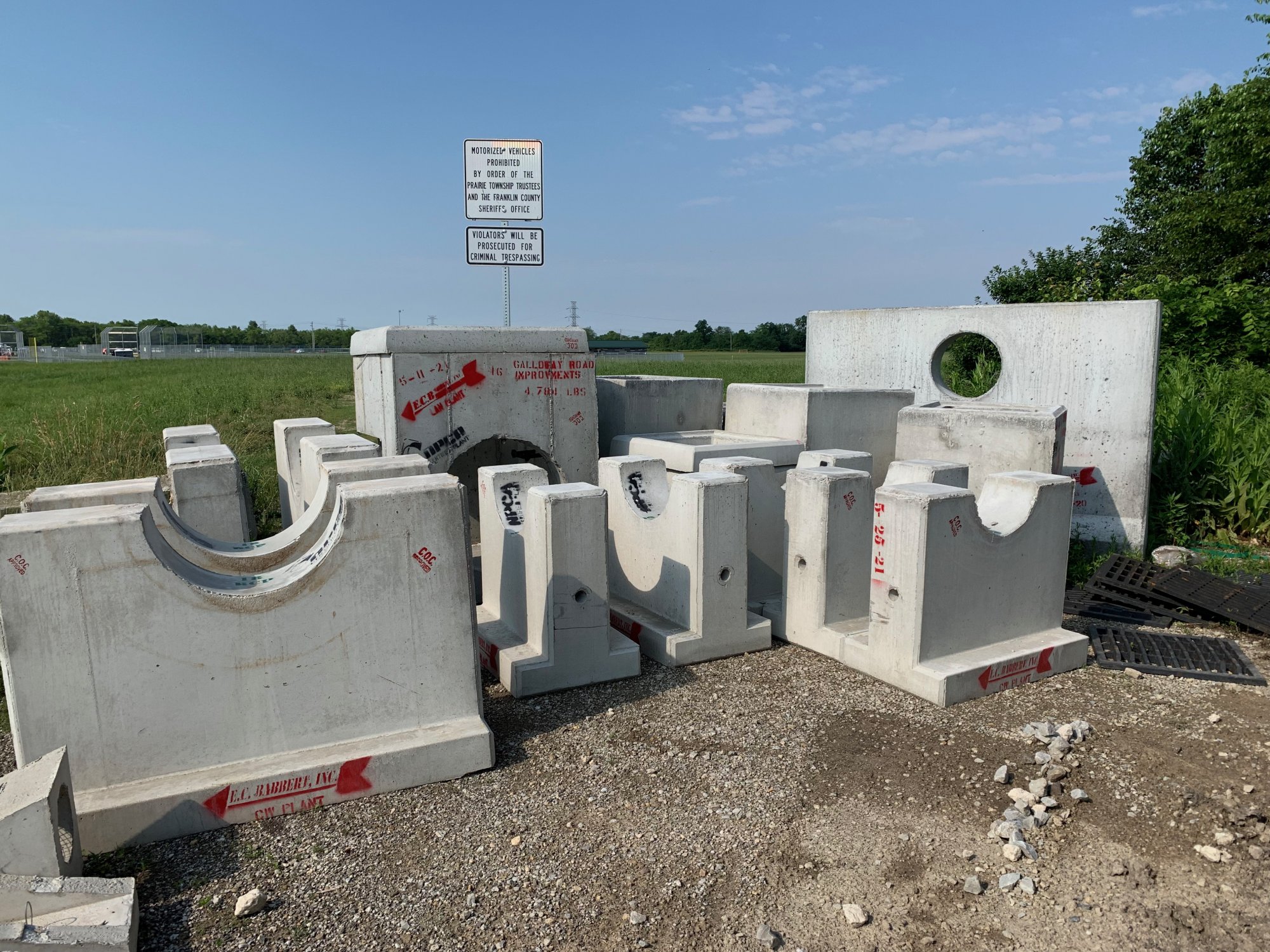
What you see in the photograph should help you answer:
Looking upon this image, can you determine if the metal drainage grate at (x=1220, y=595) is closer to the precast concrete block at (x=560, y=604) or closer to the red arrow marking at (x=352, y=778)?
the precast concrete block at (x=560, y=604)

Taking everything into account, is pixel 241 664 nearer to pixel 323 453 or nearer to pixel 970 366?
pixel 323 453

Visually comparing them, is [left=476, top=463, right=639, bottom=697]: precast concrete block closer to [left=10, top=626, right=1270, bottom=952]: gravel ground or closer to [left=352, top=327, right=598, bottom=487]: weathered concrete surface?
[left=10, top=626, right=1270, bottom=952]: gravel ground

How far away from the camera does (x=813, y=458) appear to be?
5.95m

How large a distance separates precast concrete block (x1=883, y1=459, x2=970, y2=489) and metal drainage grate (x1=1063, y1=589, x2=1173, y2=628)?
1266mm

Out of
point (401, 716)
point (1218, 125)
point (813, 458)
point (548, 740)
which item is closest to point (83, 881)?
point (401, 716)

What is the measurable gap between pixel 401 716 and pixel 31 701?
1.34 metres

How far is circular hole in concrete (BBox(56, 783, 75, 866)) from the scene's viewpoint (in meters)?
2.81

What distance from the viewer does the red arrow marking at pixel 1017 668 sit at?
4.53 m

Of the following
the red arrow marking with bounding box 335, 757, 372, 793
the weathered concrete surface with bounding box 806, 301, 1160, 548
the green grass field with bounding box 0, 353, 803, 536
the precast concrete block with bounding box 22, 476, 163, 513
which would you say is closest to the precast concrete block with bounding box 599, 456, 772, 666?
the red arrow marking with bounding box 335, 757, 372, 793

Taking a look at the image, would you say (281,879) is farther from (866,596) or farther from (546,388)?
(546,388)

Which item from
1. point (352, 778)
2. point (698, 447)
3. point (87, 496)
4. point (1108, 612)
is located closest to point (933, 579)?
point (698, 447)

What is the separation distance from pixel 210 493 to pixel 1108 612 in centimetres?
608

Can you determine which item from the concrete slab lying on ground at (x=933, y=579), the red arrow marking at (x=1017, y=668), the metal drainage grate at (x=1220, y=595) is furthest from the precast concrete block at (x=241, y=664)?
the metal drainage grate at (x=1220, y=595)

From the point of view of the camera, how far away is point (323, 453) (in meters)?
4.99
